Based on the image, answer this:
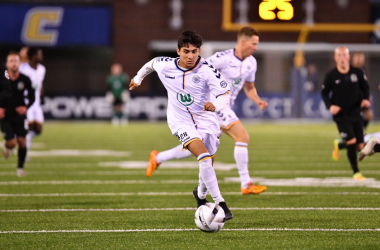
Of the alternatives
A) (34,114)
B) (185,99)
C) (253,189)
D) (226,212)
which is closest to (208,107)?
(185,99)

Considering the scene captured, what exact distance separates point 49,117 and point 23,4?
5.18 m

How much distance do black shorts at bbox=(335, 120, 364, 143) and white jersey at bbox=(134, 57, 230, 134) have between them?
4.07m

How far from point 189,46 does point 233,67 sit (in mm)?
2852

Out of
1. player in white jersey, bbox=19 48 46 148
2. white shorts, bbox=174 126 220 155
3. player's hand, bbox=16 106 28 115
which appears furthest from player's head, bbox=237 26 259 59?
player in white jersey, bbox=19 48 46 148

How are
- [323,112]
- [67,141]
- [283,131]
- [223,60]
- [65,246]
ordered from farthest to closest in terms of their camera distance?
1. [323,112]
2. [283,131]
3. [67,141]
4. [223,60]
5. [65,246]

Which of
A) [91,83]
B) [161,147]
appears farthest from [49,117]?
[161,147]

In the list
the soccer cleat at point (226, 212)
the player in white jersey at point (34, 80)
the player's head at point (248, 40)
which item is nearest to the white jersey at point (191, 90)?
the soccer cleat at point (226, 212)

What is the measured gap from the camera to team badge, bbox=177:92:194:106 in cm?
694

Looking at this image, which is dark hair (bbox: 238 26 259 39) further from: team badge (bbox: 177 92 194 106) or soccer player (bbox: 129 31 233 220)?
team badge (bbox: 177 92 194 106)

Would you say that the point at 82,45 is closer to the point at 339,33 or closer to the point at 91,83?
the point at 91,83

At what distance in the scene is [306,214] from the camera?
735 centimetres

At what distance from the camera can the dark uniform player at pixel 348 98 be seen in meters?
10.6

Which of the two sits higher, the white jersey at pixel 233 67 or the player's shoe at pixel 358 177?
the white jersey at pixel 233 67

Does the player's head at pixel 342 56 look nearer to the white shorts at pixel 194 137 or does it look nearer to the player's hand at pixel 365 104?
the player's hand at pixel 365 104
